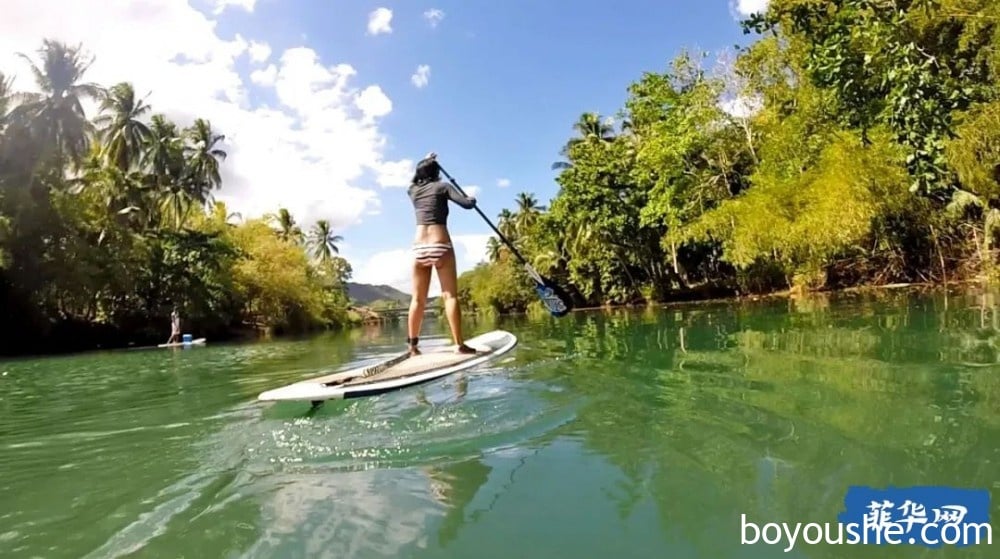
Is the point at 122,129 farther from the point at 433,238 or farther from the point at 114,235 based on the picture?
the point at 433,238

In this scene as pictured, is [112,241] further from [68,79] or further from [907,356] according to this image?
[907,356]

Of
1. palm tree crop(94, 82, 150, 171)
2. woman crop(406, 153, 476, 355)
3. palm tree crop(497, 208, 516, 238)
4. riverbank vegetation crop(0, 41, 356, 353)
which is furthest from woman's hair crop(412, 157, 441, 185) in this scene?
palm tree crop(497, 208, 516, 238)

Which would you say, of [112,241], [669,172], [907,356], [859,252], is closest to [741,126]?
[669,172]

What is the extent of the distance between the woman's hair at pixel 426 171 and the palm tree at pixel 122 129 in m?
35.5

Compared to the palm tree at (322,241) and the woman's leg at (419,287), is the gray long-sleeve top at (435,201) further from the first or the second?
the palm tree at (322,241)

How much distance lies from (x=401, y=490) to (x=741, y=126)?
31.8 metres

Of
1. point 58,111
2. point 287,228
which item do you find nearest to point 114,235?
point 58,111

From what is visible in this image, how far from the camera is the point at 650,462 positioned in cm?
294

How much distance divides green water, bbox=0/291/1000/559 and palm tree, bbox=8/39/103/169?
93.1 feet

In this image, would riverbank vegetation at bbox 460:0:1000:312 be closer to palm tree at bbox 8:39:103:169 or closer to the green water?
the green water

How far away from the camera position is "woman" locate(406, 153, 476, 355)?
6.35 metres

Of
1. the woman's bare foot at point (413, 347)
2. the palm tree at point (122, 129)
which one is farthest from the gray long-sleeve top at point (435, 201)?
the palm tree at point (122, 129)

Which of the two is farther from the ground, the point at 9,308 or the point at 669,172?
the point at 669,172

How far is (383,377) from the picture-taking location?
17.1 feet
